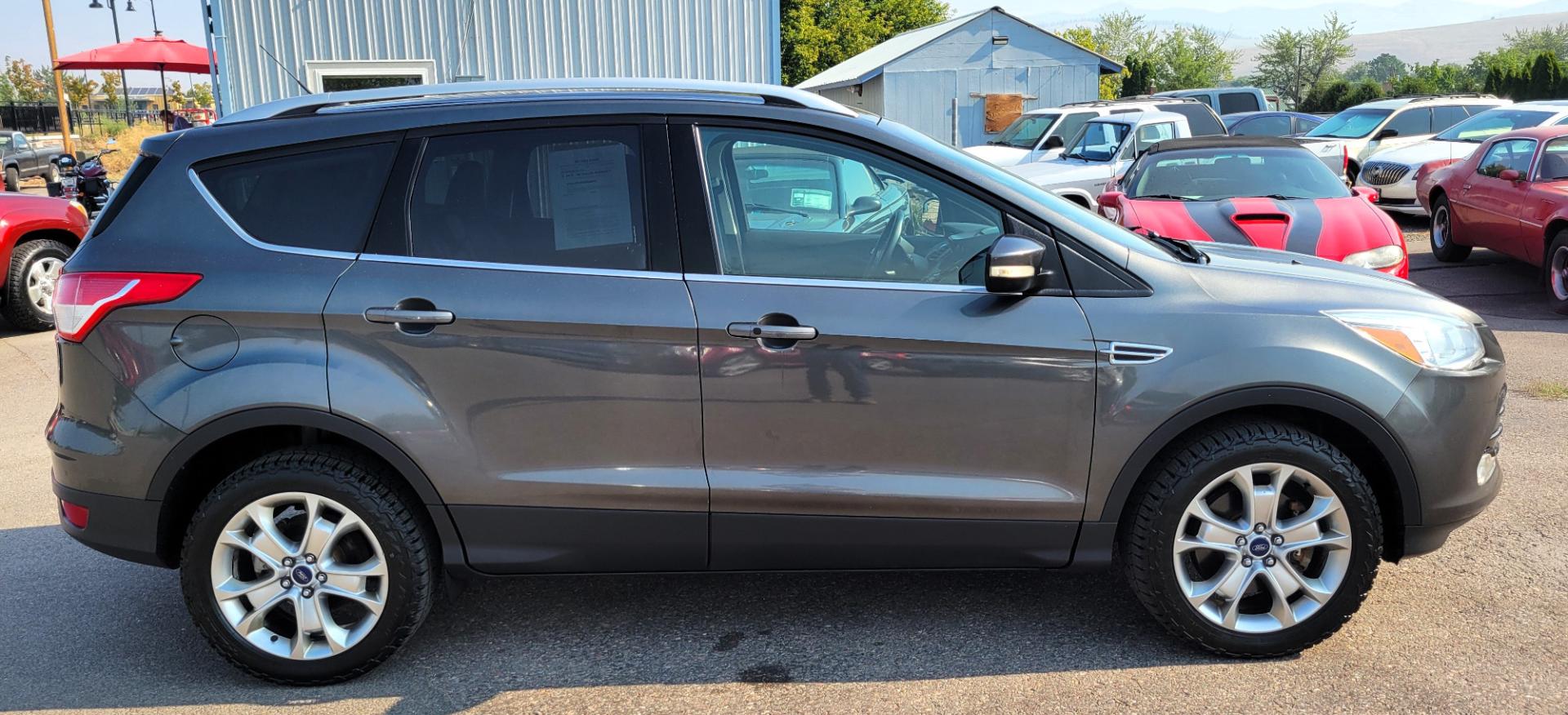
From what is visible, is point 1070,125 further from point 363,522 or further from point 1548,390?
point 363,522

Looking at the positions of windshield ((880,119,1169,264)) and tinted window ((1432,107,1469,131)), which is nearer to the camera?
windshield ((880,119,1169,264))

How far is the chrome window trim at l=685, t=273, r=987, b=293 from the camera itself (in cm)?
339

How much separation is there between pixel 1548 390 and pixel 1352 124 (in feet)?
42.8

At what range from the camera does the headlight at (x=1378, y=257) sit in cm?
762

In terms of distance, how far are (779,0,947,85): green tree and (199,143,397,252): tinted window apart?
45.8 metres

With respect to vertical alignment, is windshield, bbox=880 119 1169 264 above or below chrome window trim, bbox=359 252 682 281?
above

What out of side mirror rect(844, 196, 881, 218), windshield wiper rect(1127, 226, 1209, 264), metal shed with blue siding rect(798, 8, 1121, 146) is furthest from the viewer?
metal shed with blue siding rect(798, 8, 1121, 146)

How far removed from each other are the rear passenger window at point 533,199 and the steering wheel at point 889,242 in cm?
67

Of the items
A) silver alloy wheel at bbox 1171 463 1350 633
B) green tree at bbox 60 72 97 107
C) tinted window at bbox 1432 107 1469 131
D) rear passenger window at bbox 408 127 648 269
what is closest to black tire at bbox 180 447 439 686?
rear passenger window at bbox 408 127 648 269

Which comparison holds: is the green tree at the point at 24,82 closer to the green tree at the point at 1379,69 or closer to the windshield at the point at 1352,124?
the windshield at the point at 1352,124

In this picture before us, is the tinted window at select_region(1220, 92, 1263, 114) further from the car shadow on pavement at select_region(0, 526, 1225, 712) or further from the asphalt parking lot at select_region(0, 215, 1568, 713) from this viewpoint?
the car shadow on pavement at select_region(0, 526, 1225, 712)

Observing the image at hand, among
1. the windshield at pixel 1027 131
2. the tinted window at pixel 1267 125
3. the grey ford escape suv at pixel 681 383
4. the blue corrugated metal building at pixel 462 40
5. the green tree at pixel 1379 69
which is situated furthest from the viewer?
the green tree at pixel 1379 69

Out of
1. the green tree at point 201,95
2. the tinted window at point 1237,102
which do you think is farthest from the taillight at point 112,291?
the green tree at point 201,95

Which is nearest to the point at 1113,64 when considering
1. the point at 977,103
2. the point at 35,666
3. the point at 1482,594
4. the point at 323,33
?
the point at 977,103
